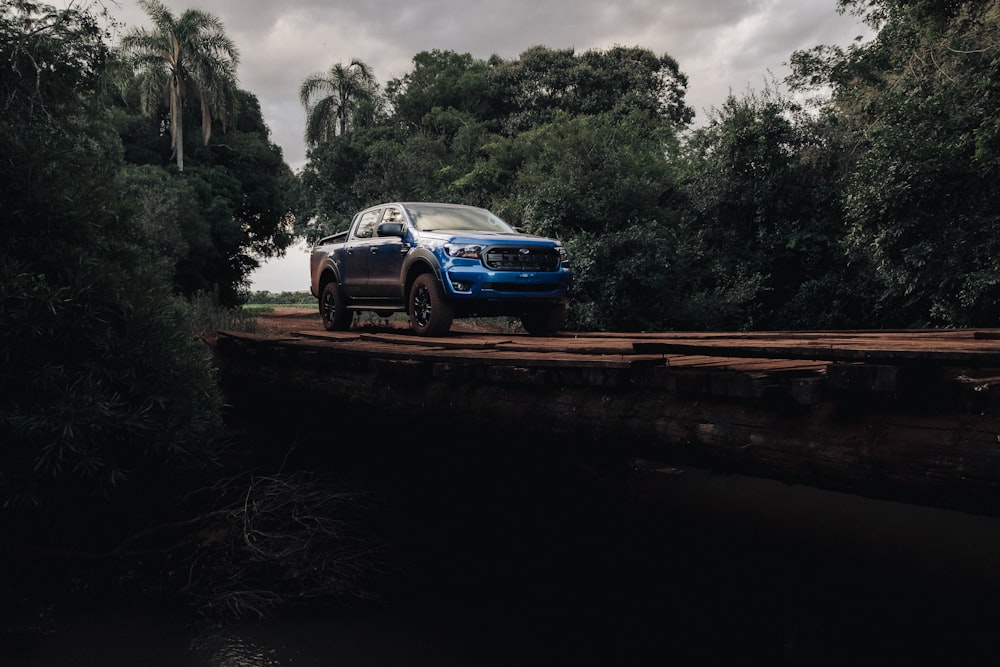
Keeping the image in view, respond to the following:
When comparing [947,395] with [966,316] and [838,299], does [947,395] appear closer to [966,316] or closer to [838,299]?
[966,316]

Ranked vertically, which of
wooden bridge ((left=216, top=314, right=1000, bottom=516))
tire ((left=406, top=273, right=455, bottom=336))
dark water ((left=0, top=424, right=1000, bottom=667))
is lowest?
dark water ((left=0, top=424, right=1000, bottom=667))

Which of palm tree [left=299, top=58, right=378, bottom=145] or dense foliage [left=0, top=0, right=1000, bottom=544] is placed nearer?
dense foliage [left=0, top=0, right=1000, bottom=544]

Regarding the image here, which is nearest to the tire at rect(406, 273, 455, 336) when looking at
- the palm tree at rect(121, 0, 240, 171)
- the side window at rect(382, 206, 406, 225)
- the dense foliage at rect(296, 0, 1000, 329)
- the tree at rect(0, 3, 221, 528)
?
the side window at rect(382, 206, 406, 225)

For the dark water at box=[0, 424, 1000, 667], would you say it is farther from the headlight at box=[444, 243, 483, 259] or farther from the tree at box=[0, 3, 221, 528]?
the headlight at box=[444, 243, 483, 259]

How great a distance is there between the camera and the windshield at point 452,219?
1046 cm

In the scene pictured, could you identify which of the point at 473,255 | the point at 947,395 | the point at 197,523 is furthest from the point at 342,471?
the point at 947,395

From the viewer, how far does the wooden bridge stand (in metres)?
3.32

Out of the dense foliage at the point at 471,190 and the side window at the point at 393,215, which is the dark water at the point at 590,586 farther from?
the side window at the point at 393,215

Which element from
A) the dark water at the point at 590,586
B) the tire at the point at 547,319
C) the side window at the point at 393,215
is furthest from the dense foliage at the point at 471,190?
the tire at the point at 547,319

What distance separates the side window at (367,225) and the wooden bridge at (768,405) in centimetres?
460

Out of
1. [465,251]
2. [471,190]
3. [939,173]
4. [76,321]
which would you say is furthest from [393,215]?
[471,190]

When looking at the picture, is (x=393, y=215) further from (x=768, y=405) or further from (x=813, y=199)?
(x=813, y=199)

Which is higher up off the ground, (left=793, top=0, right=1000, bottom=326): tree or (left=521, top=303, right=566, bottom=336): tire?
(left=793, top=0, right=1000, bottom=326): tree

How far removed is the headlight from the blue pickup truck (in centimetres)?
1
